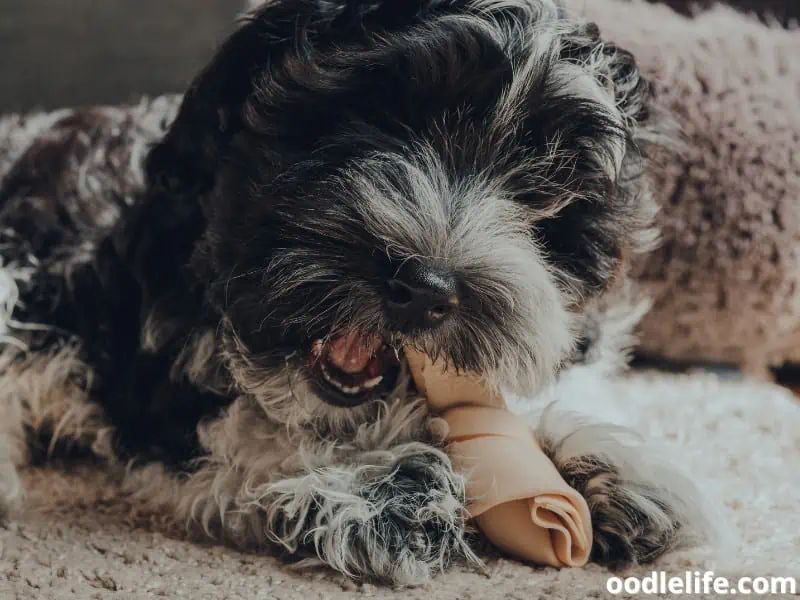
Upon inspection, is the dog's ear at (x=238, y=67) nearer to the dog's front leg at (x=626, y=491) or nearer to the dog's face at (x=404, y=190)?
the dog's face at (x=404, y=190)

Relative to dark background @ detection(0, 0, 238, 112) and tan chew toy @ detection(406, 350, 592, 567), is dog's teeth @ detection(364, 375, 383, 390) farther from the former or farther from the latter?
dark background @ detection(0, 0, 238, 112)

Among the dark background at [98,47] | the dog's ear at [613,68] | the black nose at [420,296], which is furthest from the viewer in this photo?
the dark background at [98,47]

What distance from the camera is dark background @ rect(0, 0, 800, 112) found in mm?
2936

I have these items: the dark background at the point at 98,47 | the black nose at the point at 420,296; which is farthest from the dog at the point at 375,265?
the dark background at the point at 98,47

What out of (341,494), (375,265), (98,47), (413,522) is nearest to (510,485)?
(413,522)

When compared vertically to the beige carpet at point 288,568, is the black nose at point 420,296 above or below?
above

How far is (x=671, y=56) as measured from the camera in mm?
2357

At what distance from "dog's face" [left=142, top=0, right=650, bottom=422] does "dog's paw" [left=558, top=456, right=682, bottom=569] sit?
195 mm

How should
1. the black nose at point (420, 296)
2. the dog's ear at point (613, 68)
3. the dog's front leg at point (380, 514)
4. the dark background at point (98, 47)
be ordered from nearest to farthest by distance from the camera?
the black nose at point (420, 296)
the dog's front leg at point (380, 514)
the dog's ear at point (613, 68)
the dark background at point (98, 47)

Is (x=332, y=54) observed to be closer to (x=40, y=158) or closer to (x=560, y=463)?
(x=560, y=463)

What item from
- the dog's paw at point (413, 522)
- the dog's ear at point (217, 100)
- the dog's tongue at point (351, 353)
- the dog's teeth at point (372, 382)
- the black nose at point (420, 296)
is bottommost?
the dog's paw at point (413, 522)

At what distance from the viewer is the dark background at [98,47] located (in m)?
2.94

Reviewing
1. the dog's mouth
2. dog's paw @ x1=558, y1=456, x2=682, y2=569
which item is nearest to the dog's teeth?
the dog's mouth

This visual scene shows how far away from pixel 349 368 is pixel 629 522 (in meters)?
0.47
